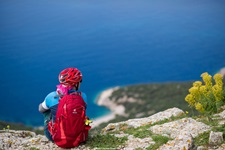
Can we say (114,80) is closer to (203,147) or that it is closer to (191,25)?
(191,25)

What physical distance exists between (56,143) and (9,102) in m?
127

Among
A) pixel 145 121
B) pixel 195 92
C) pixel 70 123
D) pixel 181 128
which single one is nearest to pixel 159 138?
pixel 181 128

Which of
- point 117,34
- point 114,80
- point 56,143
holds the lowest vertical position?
point 56,143

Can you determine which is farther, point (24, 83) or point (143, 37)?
point (143, 37)

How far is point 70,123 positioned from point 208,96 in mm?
6219

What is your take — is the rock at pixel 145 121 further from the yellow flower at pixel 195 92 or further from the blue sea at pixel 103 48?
the blue sea at pixel 103 48

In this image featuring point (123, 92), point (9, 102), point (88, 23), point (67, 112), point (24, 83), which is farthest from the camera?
point (88, 23)

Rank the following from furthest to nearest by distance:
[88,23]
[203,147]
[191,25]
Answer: [88,23] < [191,25] < [203,147]

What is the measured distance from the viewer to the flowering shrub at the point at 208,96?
12664mm

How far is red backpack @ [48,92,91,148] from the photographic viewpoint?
8.94 m

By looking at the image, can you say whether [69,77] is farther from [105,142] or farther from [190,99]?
[190,99]

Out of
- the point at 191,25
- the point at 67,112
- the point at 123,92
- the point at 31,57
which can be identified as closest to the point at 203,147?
the point at 67,112

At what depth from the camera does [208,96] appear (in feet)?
42.2

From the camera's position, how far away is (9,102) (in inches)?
5133
